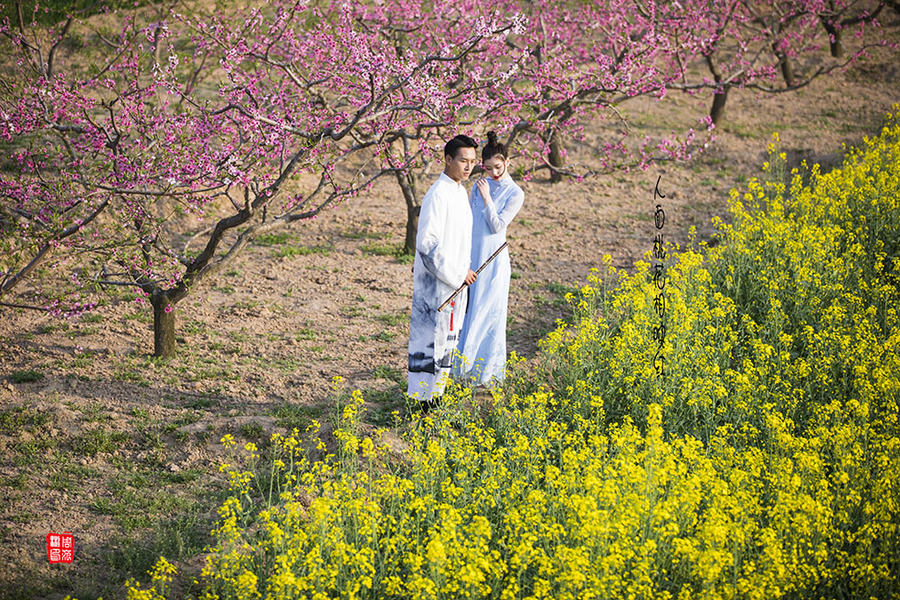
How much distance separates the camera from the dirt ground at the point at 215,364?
210 inches

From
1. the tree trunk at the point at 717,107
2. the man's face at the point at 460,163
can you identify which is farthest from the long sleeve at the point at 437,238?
the tree trunk at the point at 717,107

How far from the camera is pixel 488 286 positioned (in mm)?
6988

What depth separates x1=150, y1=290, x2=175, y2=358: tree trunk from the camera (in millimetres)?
7465

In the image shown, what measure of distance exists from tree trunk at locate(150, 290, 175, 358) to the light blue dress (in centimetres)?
277

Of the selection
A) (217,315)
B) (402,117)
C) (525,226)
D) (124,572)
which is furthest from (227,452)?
(525,226)

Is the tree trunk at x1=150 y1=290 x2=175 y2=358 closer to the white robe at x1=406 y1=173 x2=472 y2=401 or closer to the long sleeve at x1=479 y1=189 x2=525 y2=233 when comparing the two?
the white robe at x1=406 y1=173 x2=472 y2=401

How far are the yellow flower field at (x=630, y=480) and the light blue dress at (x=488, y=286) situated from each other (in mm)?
320

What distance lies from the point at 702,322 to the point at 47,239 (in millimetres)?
5785

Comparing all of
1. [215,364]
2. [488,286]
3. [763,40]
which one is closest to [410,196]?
[488,286]

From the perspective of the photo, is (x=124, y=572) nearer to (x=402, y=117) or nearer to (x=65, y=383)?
(x=65, y=383)

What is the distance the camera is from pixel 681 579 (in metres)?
4.65

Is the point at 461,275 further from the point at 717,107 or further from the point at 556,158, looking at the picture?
the point at 717,107

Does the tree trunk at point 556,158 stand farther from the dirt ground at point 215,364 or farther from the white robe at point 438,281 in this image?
the white robe at point 438,281

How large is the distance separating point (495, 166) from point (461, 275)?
1058mm
